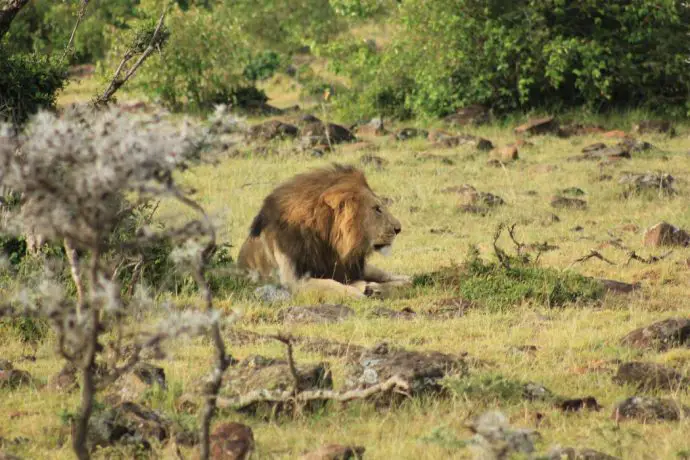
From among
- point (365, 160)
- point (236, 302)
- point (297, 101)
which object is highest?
point (236, 302)

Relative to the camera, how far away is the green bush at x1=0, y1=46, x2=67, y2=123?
11586mm

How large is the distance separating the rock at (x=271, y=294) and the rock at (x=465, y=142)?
31.4ft

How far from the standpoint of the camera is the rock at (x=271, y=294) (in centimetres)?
924

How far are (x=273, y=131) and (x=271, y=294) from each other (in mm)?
10550

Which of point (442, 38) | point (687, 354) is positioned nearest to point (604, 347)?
point (687, 354)

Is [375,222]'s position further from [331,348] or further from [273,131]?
[273,131]

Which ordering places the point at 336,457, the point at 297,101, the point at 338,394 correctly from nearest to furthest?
the point at 336,457 → the point at 338,394 → the point at 297,101

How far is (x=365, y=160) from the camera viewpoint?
17.3m

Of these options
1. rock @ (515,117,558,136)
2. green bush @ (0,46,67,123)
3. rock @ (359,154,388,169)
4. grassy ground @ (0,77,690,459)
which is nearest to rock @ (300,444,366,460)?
grassy ground @ (0,77,690,459)

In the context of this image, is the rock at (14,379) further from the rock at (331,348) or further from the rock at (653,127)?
the rock at (653,127)

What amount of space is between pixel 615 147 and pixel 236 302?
32.8ft

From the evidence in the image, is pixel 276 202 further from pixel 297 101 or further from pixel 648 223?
pixel 297 101

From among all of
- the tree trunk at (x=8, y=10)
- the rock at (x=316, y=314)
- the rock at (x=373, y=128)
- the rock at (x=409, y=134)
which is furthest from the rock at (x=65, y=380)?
the rock at (x=373, y=128)

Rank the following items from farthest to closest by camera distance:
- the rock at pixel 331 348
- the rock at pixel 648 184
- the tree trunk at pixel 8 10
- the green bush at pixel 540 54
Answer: the green bush at pixel 540 54
the rock at pixel 648 184
the tree trunk at pixel 8 10
the rock at pixel 331 348
